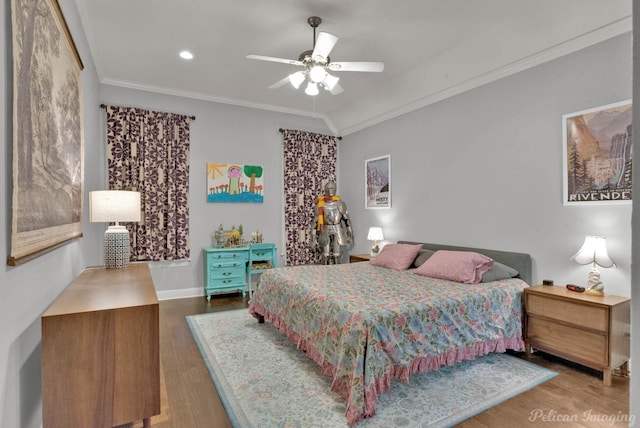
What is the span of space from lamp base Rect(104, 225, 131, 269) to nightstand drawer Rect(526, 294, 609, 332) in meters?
3.36

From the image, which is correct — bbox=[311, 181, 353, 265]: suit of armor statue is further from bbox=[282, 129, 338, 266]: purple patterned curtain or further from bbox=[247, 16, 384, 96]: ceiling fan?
bbox=[247, 16, 384, 96]: ceiling fan

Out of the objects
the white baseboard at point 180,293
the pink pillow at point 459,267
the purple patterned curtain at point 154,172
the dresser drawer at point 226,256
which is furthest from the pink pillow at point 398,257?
the purple patterned curtain at point 154,172

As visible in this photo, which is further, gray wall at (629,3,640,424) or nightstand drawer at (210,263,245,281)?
nightstand drawer at (210,263,245,281)

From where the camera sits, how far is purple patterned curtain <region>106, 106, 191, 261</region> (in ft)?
14.1

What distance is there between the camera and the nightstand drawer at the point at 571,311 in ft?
7.82

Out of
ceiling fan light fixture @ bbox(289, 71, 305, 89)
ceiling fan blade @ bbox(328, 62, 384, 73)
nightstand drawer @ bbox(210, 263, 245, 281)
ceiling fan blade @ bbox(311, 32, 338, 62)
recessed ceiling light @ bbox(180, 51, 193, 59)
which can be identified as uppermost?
recessed ceiling light @ bbox(180, 51, 193, 59)

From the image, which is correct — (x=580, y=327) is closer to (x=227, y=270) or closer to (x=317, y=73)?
(x=317, y=73)

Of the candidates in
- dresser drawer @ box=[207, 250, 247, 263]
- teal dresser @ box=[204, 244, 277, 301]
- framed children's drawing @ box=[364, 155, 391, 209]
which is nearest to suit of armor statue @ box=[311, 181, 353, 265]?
framed children's drawing @ box=[364, 155, 391, 209]

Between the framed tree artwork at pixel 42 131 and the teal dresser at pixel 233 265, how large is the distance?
2.43 m

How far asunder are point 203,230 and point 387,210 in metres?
2.70

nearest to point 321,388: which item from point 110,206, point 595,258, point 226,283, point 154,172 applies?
point 110,206

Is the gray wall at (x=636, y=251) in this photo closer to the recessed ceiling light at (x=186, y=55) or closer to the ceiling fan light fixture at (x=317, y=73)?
the ceiling fan light fixture at (x=317, y=73)

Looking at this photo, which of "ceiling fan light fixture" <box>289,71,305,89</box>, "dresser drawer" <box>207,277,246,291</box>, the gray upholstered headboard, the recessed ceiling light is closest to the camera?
"ceiling fan light fixture" <box>289,71,305,89</box>

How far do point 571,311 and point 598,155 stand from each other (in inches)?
50.1
